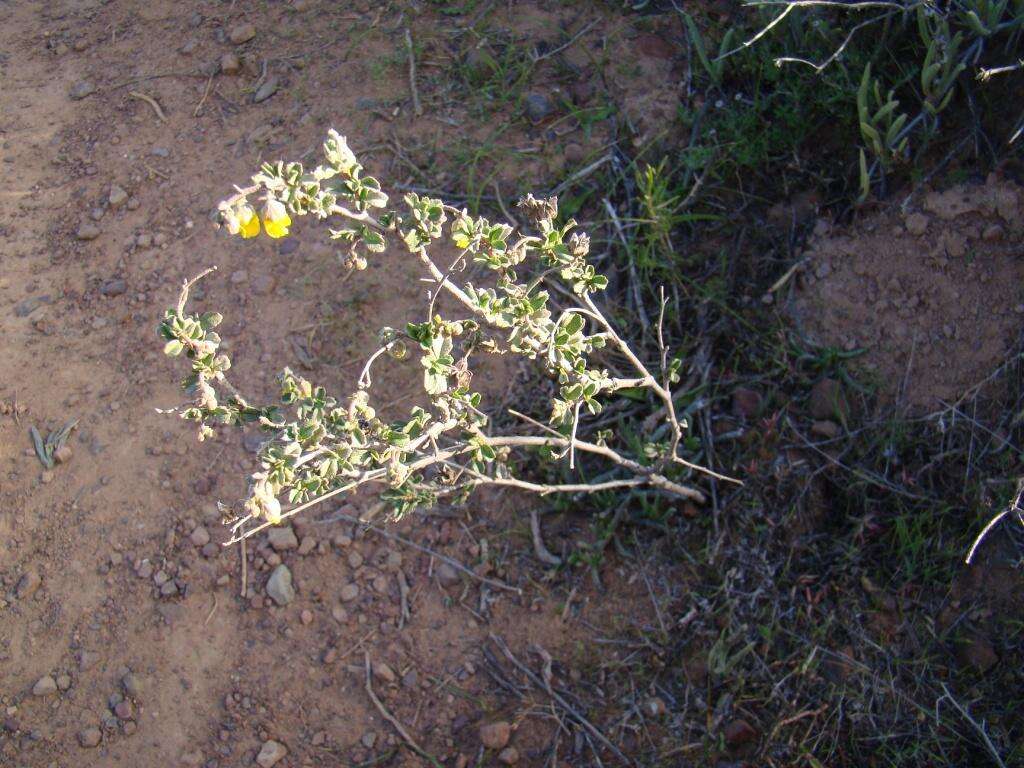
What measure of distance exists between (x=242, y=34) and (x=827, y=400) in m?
2.84

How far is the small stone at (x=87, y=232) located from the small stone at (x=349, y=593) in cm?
172

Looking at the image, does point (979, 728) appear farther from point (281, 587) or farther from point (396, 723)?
point (281, 587)

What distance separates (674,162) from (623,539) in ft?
4.48

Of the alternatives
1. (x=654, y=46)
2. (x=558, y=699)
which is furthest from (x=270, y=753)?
(x=654, y=46)

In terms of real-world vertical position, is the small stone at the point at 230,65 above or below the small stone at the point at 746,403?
Answer: above

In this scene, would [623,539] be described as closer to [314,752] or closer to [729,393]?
[729,393]

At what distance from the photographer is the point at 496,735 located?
2.67m

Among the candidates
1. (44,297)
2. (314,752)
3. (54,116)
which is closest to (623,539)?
(314,752)

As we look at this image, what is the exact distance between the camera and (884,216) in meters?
3.06

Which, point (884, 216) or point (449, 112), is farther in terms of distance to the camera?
point (449, 112)

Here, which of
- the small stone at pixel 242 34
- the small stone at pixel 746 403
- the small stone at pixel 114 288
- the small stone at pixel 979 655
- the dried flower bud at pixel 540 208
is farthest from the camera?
the small stone at pixel 242 34

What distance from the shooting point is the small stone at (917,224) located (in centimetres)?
Answer: 297

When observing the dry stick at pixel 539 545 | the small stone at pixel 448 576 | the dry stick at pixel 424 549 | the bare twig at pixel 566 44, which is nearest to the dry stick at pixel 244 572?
the dry stick at pixel 424 549

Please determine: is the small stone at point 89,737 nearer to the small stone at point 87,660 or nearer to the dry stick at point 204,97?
the small stone at point 87,660
